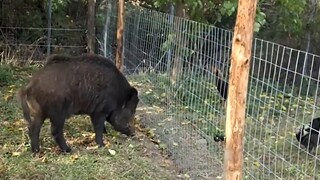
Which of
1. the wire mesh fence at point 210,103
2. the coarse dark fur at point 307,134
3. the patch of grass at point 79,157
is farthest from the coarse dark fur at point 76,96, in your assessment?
the coarse dark fur at point 307,134

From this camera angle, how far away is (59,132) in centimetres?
566

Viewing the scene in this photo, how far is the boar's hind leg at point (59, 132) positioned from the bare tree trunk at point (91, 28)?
5.42 meters

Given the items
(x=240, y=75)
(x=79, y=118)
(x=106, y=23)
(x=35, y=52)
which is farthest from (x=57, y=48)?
(x=240, y=75)

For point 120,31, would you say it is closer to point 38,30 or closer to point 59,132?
point 59,132

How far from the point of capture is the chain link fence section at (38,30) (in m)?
11.3

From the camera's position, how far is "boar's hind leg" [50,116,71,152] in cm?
560

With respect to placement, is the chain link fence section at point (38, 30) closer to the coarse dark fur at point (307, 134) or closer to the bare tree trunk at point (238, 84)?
the coarse dark fur at point (307, 134)

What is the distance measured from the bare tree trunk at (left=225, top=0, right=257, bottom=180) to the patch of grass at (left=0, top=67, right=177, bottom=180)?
6.27 ft

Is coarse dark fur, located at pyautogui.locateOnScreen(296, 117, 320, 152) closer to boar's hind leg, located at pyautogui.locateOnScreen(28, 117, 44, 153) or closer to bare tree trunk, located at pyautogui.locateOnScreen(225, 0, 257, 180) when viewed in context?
bare tree trunk, located at pyautogui.locateOnScreen(225, 0, 257, 180)

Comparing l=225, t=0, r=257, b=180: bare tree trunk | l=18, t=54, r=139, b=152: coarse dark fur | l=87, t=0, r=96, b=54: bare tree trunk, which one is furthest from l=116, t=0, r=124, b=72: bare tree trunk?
l=225, t=0, r=257, b=180: bare tree trunk

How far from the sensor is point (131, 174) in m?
5.14

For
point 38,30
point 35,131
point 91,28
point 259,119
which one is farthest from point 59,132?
point 38,30

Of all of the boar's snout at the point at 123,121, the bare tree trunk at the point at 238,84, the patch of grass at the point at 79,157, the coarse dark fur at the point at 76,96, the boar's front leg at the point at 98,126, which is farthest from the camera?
the boar's snout at the point at 123,121

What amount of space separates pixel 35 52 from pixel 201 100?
6717 mm
